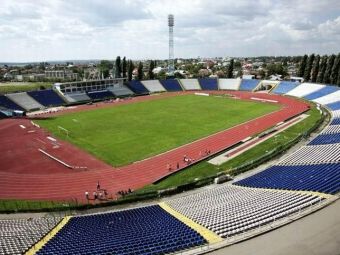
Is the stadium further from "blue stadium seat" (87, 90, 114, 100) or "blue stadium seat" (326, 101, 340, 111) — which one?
"blue stadium seat" (87, 90, 114, 100)

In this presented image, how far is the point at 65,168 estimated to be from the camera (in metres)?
40.0

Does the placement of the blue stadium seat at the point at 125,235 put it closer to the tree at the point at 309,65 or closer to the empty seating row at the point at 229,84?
the empty seating row at the point at 229,84

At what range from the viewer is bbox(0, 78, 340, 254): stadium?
828 inches

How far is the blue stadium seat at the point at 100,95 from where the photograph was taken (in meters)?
89.4

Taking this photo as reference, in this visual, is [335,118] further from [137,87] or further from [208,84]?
[137,87]

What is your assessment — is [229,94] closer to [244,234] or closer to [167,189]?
[167,189]

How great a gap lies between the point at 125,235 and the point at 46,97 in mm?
70316

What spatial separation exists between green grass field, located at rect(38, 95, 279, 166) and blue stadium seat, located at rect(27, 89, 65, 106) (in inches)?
540

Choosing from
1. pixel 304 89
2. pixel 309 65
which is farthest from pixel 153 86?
pixel 309 65

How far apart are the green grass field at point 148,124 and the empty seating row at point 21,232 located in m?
15.5

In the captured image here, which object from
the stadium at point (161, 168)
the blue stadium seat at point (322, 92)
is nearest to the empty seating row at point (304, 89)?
the stadium at point (161, 168)

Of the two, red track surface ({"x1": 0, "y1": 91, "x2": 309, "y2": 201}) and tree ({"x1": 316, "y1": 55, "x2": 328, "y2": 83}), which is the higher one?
tree ({"x1": 316, "y1": 55, "x2": 328, "y2": 83})

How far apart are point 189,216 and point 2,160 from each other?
30433mm

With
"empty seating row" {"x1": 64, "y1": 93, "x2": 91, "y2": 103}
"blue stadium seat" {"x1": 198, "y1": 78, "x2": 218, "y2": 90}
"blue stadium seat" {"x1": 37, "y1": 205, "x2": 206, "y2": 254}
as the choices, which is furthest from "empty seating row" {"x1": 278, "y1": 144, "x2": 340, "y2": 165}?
"blue stadium seat" {"x1": 198, "y1": 78, "x2": 218, "y2": 90}
